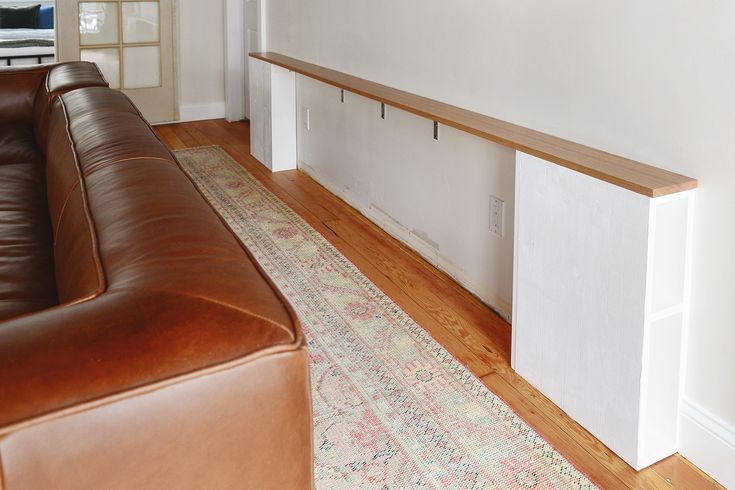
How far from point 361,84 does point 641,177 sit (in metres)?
1.67

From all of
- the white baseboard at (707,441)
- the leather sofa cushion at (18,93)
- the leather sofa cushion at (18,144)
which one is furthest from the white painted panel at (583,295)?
the leather sofa cushion at (18,93)

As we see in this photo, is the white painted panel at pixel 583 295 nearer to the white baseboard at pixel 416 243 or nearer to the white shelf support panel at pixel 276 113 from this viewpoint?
the white baseboard at pixel 416 243

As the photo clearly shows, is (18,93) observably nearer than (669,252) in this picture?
No

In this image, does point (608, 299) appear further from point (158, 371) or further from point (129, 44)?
point (129, 44)

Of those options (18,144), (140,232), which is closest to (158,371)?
(140,232)

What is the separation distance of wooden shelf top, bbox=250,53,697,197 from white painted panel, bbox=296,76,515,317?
146 millimetres

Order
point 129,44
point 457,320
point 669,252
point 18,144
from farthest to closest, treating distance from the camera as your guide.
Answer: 1. point 129,44
2. point 18,144
3. point 457,320
4. point 669,252

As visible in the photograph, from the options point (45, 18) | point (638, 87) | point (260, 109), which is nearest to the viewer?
point (638, 87)

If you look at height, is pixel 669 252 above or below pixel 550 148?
below

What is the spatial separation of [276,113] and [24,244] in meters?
2.60

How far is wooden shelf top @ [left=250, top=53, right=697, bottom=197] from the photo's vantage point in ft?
5.48

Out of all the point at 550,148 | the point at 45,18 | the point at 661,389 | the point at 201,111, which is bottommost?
the point at 661,389

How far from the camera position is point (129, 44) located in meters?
5.55

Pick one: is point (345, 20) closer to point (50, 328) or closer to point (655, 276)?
point (655, 276)
